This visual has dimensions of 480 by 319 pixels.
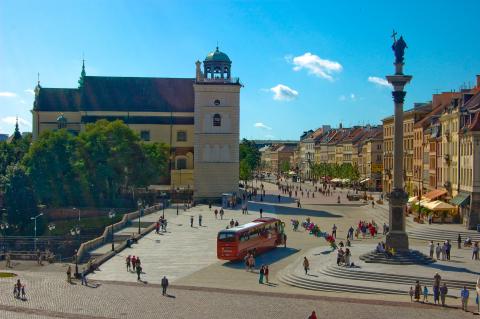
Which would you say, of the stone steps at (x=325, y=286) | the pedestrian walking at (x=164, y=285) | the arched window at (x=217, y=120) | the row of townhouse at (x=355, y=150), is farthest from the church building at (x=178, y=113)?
the pedestrian walking at (x=164, y=285)

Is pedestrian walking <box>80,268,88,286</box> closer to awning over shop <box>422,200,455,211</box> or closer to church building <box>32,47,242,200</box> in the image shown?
awning over shop <box>422,200,455,211</box>

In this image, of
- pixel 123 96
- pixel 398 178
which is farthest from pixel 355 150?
pixel 398 178

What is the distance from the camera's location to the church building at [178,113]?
90750mm

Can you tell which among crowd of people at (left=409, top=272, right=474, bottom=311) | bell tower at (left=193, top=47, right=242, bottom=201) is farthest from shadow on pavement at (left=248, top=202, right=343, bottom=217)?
crowd of people at (left=409, top=272, right=474, bottom=311)

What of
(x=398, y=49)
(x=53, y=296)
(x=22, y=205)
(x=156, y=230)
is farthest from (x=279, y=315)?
(x=22, y=205)

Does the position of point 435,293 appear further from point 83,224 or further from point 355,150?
point 355,150

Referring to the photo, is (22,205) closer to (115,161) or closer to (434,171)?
(115,161)

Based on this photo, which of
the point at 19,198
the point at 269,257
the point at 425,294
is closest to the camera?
the point at 425,294

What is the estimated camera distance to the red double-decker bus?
46.0 m

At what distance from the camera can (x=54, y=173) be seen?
79.2m

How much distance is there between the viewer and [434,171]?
79.9 meters

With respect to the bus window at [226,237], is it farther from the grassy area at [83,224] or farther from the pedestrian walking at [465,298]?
the grassy area at [83,224]

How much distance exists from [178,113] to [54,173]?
1156 inches

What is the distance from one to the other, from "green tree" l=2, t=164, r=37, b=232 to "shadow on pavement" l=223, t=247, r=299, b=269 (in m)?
33.4
